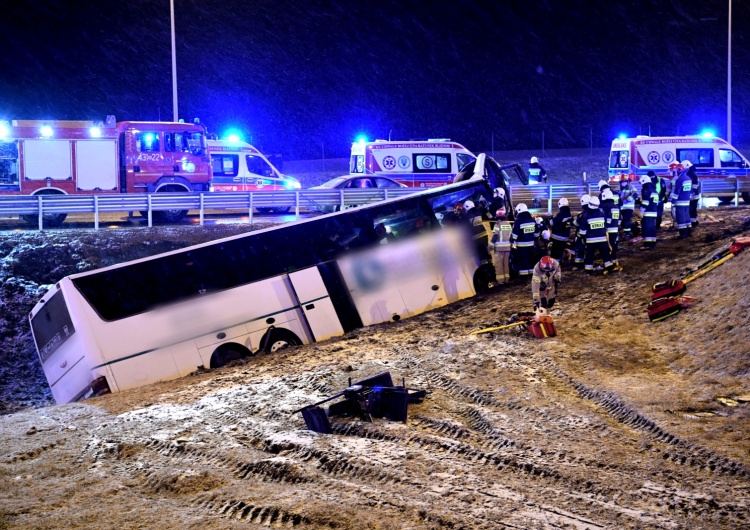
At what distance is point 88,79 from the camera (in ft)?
142

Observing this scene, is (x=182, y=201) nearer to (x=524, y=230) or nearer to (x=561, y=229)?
(x=524, y=230)

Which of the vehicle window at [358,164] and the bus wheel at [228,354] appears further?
the vehicle window at [358,164]

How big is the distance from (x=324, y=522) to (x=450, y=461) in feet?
5.79

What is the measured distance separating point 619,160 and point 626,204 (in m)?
10.1

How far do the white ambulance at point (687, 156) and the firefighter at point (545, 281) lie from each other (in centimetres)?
1402

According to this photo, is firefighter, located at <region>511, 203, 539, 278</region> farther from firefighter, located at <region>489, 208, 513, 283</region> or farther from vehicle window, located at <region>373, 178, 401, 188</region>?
vehicle window, located at <region>373, 178, 401, 188</region>

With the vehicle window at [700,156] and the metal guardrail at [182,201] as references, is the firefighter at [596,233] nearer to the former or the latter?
the metal guardrail at [182,201]

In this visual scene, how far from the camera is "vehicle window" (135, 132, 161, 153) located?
76.4 feet

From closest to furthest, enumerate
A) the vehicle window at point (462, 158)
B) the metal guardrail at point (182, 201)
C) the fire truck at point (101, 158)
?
the metal guardrail at point (182, 201) < the fire truck at point (101, 158) < the vehicle window at point (462, 158)

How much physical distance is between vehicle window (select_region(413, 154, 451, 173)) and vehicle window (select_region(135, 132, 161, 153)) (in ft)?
27.0

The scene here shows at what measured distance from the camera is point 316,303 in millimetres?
14406

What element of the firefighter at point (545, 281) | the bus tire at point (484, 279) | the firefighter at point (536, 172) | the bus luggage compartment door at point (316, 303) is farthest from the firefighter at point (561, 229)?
the firefighter at point (536, 172)

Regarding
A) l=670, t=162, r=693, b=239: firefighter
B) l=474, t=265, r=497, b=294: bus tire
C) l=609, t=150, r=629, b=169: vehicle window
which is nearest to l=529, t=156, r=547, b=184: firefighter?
l=609, t=150, r=629, b=169: vehicle window

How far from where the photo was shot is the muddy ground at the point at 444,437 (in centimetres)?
696
